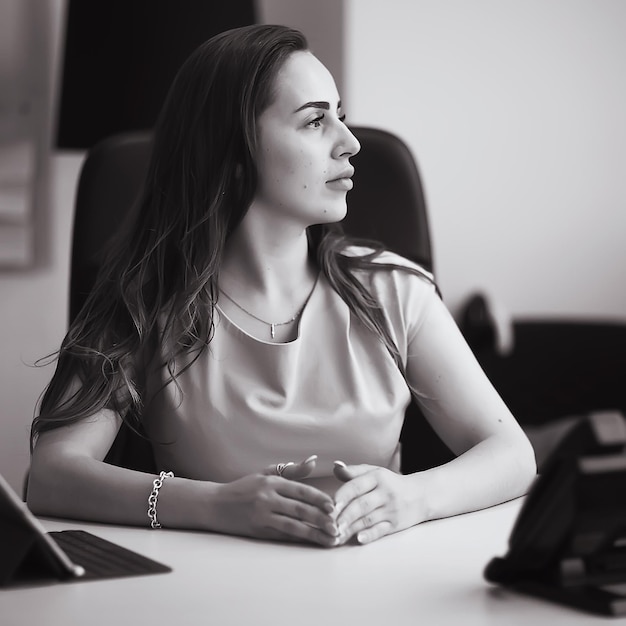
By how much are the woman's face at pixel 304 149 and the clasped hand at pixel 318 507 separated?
1.50 feet

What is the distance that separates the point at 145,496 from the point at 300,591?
390mm

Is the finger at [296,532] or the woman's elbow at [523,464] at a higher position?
the finger at [296,532]

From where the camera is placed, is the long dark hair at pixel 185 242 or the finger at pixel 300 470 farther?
the long dark hair at pixel 185 242

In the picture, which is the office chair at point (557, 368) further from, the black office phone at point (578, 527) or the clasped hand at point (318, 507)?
the black office phone at point (578, 527)

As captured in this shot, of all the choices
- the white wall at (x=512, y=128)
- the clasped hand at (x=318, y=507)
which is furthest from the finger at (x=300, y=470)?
the white wall at (x=512, y=128)

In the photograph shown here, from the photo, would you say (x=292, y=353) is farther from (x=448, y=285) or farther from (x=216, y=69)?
(x=448, y=285)

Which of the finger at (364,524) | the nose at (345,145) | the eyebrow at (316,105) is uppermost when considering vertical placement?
the eyebrow at (316,105)

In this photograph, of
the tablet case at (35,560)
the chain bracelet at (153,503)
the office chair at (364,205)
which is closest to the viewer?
the tablet case at (35,560)

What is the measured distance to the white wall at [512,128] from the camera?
8.86ft

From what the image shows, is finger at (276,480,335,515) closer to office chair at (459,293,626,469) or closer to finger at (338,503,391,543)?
finger at (338,503,391,543)

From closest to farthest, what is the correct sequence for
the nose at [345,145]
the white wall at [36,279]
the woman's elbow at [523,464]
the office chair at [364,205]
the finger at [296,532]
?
the finger at [296,532], the woman's elbow at [523,464], the nose at [345,145], the office chair at [364,205], the white wall at [36,279]

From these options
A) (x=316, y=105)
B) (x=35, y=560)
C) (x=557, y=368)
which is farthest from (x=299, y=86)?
(x=557, y=368)

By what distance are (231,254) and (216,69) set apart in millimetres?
284

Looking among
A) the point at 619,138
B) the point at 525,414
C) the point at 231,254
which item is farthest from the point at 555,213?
the point at 231,254
